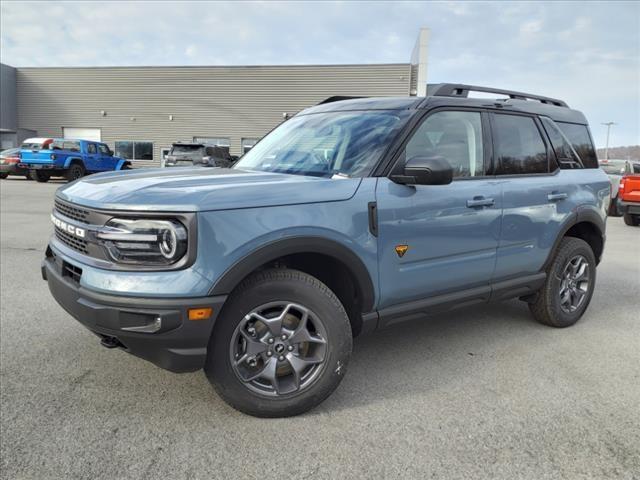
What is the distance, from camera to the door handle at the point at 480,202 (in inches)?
135

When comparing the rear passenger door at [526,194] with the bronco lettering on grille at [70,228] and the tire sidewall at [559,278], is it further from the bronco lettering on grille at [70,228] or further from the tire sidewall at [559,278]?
the bronco lettering on grille at [70,228]

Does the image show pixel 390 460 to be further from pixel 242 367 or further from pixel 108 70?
pixel 108 70

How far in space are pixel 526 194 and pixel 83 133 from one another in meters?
33.9

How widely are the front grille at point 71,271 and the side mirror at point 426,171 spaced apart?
190 cm

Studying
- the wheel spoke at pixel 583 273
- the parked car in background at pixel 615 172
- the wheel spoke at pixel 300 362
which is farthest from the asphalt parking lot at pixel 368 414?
the parked car in background at pixel 615 172

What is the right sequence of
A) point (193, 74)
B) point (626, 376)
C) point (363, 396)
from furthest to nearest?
point (193, 74) < point (626, 376) < point (363, 396)

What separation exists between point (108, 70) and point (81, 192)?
32.8 m

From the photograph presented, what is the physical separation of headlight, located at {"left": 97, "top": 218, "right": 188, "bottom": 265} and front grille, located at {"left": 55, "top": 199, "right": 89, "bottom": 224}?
0.94ft

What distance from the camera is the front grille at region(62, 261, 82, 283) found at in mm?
2639

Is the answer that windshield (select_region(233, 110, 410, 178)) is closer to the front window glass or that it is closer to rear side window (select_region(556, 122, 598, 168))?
the front window glass

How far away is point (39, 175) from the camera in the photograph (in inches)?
813

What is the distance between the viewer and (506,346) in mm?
3994

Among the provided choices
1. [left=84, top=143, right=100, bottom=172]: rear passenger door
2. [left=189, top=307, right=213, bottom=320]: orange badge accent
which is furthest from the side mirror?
[left=84, top=143, right=100, bottom=172]: rear passenger door

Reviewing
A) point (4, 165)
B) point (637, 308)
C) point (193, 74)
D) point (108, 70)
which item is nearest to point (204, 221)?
point (637, 308)
